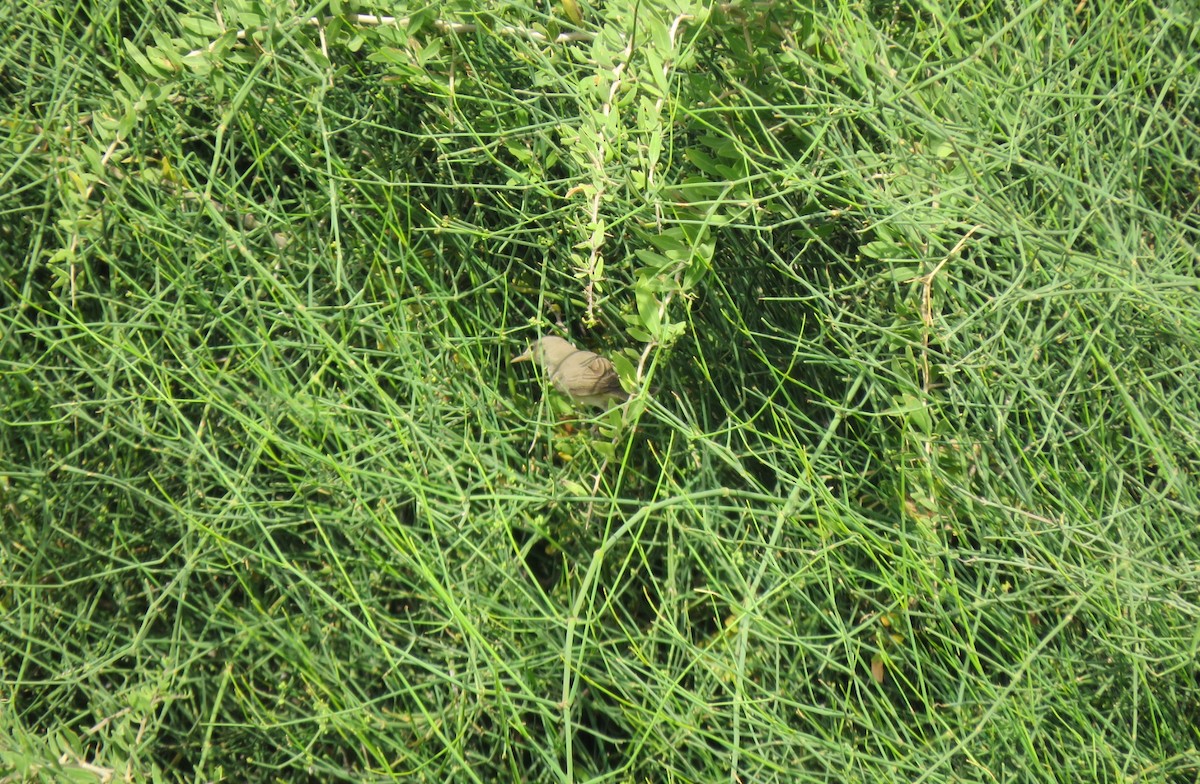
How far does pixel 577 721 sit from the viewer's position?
1.39 meters

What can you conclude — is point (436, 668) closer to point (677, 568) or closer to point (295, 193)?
point (677, 568)

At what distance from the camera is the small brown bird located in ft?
4.49

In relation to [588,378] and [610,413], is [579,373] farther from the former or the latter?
[610,413]

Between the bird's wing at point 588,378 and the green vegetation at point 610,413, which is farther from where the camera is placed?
the bird's wing at point 588,378

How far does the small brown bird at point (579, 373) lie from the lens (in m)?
1.37

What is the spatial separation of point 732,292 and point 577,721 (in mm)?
577

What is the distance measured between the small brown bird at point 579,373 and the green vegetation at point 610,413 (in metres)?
0.04

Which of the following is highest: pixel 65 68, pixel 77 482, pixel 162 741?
pixel 65 68

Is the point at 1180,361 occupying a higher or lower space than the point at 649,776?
higher

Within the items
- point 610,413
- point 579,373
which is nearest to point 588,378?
point 579,373

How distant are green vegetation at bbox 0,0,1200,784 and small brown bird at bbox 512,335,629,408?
0.12 ft

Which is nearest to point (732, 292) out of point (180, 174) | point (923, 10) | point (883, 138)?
point (883, 138)

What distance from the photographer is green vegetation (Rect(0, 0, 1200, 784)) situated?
1247 mm

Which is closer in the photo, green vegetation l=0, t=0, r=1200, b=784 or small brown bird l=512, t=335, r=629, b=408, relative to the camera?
green vegetation l=0, t=0, r=1200, b=784
